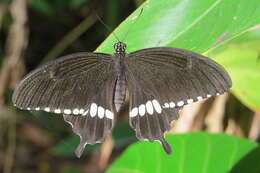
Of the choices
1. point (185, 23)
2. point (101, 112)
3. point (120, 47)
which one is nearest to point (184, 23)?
point (185, 23)

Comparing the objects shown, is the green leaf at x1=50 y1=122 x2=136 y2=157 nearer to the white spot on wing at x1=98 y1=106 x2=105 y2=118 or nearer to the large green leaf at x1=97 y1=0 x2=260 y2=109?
the white spot on wing at x1=98 y1=106 x2=105 y2=118

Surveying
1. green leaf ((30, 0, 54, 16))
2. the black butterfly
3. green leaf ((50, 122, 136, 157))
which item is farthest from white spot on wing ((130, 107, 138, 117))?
green leaf ((30, 0, 54, 16))

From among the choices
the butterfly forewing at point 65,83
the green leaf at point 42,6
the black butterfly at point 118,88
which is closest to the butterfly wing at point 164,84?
the black butterfly at point 118,88

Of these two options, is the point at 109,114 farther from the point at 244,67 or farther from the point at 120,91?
the point at 244,67


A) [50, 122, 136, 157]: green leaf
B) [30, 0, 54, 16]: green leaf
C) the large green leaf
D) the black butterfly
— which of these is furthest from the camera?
[30, 0, 54, 16]: green leaf

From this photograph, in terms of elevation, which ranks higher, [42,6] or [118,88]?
[42,6]

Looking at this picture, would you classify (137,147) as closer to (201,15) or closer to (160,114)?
(160,114)

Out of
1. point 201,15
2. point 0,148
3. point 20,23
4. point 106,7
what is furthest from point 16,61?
point 201,15
